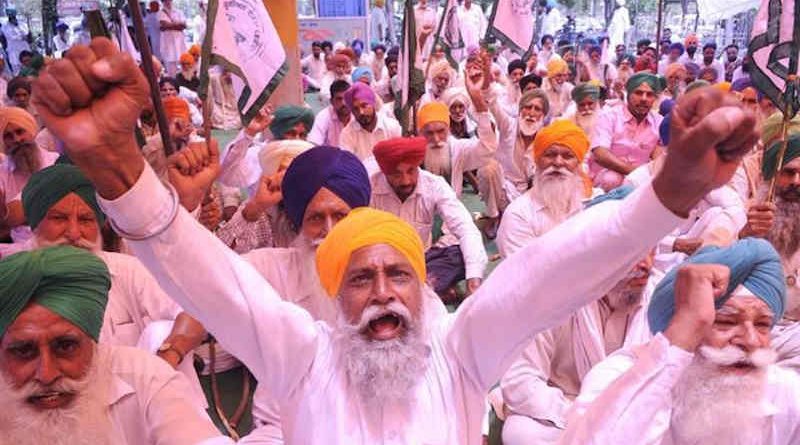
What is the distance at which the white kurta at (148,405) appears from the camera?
1.89m

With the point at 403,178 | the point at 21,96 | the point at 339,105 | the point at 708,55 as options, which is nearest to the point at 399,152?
the point at 403,178

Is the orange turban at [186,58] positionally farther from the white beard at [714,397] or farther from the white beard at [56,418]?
the white beard at [714,397]

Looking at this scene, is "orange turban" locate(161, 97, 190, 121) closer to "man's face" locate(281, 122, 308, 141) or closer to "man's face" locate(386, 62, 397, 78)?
"man's face" locate(281, 122, 308, 141)

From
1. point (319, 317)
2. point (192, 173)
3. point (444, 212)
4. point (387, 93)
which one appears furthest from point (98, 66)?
point (387, 93)

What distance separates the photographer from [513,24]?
551 centimetres

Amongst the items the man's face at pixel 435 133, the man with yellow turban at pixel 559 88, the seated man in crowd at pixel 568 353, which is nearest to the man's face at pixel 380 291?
the seated man in crowd at pixel 568 353

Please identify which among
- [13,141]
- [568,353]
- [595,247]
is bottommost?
[568,353]

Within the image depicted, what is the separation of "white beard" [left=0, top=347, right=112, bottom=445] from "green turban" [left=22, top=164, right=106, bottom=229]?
3.52ft

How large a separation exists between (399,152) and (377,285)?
235 cm

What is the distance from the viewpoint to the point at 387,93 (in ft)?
37.8

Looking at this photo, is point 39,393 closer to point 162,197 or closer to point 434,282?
point 162,197

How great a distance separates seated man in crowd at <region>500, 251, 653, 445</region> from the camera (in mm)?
2602

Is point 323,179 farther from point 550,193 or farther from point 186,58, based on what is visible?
point 186,58

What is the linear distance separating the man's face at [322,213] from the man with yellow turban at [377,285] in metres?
1.02
